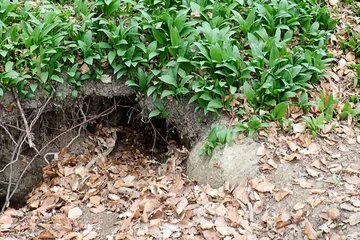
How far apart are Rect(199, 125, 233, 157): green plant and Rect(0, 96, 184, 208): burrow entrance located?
79cm

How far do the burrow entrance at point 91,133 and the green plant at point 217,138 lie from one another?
79 centimetres

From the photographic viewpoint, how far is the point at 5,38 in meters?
5.12

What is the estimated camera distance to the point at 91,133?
19.3ft

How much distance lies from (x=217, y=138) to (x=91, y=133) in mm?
1780

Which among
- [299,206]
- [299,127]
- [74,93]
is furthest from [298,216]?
[74,93]

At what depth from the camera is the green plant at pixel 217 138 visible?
4754 mm

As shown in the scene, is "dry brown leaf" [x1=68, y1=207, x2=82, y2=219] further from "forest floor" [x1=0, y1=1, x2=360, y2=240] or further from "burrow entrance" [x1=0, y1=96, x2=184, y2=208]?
"burrow entrance" [x1=0, y1=96, x2=184, y2=208]

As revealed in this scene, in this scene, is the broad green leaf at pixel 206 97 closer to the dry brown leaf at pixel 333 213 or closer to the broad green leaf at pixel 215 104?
the broad green leaf at pixel 215 104

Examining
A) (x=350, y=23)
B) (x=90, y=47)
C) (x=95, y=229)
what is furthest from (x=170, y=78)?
(x=350, y=23)

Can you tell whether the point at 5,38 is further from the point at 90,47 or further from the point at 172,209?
the point at 172,209

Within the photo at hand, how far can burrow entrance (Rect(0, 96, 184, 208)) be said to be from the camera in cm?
557

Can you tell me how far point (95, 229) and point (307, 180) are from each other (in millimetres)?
1938

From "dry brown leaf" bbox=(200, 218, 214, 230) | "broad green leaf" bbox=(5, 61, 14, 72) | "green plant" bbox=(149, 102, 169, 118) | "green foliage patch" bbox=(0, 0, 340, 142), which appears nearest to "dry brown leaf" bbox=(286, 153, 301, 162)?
"green foliage patch" bbox=(0, 0, 340, 142)

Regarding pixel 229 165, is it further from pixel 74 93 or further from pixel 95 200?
pixel 74 93
